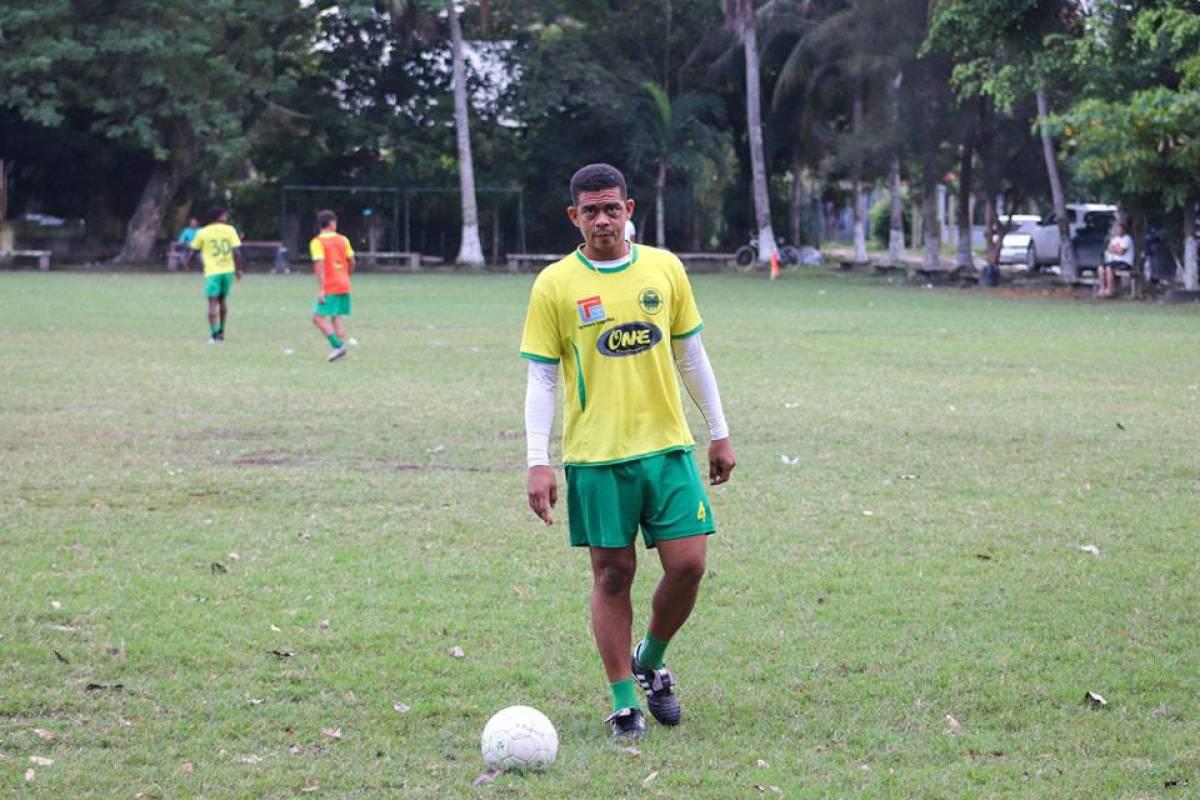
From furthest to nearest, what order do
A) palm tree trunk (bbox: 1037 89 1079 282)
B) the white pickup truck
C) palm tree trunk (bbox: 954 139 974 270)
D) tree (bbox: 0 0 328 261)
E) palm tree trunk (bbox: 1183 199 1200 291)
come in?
tree (bbox: 0 0 328 261), the white pickup truck, palm tree trunk (bbox: 954 139 974 270), palm tree trunk (bbox: 1037 89 1079 282), palm tree trunk (bbox: 1183 199 1200 291)

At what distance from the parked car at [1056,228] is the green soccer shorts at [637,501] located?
36.6 m

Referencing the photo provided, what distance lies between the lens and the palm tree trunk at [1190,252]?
104ft

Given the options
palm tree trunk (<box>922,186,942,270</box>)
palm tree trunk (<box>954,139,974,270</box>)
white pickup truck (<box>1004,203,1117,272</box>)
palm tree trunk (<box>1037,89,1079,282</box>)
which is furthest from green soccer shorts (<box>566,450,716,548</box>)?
palm tree trunk (<box>922,186,942,270</box>)

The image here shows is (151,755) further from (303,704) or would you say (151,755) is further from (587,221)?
(587,221)

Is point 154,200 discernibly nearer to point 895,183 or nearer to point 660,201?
point 660,201

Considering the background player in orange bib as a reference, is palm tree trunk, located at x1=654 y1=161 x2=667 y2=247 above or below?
above

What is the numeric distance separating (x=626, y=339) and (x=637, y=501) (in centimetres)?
54

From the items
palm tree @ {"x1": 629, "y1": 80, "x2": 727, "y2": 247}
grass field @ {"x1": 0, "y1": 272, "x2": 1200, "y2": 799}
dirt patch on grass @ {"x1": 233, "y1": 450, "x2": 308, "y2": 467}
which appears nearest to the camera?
grass field @ {"x1": 0, "y1": 272, "x2": 1200, "y2": 799}

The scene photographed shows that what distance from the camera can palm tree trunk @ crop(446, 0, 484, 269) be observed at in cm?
4856

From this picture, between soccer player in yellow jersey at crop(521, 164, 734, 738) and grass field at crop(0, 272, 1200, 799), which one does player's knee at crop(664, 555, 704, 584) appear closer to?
soccer player in yellow jersey at crop(521, 164, 734, 738)

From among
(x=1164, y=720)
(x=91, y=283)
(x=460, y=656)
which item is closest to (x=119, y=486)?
(x=460, y=656)

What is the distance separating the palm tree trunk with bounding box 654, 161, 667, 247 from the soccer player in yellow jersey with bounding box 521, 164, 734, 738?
46232 millimetres

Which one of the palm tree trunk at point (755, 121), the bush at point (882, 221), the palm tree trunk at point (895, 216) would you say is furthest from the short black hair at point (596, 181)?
the bush at point (882, 221)

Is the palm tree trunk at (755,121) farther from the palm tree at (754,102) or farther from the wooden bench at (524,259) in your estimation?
the wooden bench at (524,259)
